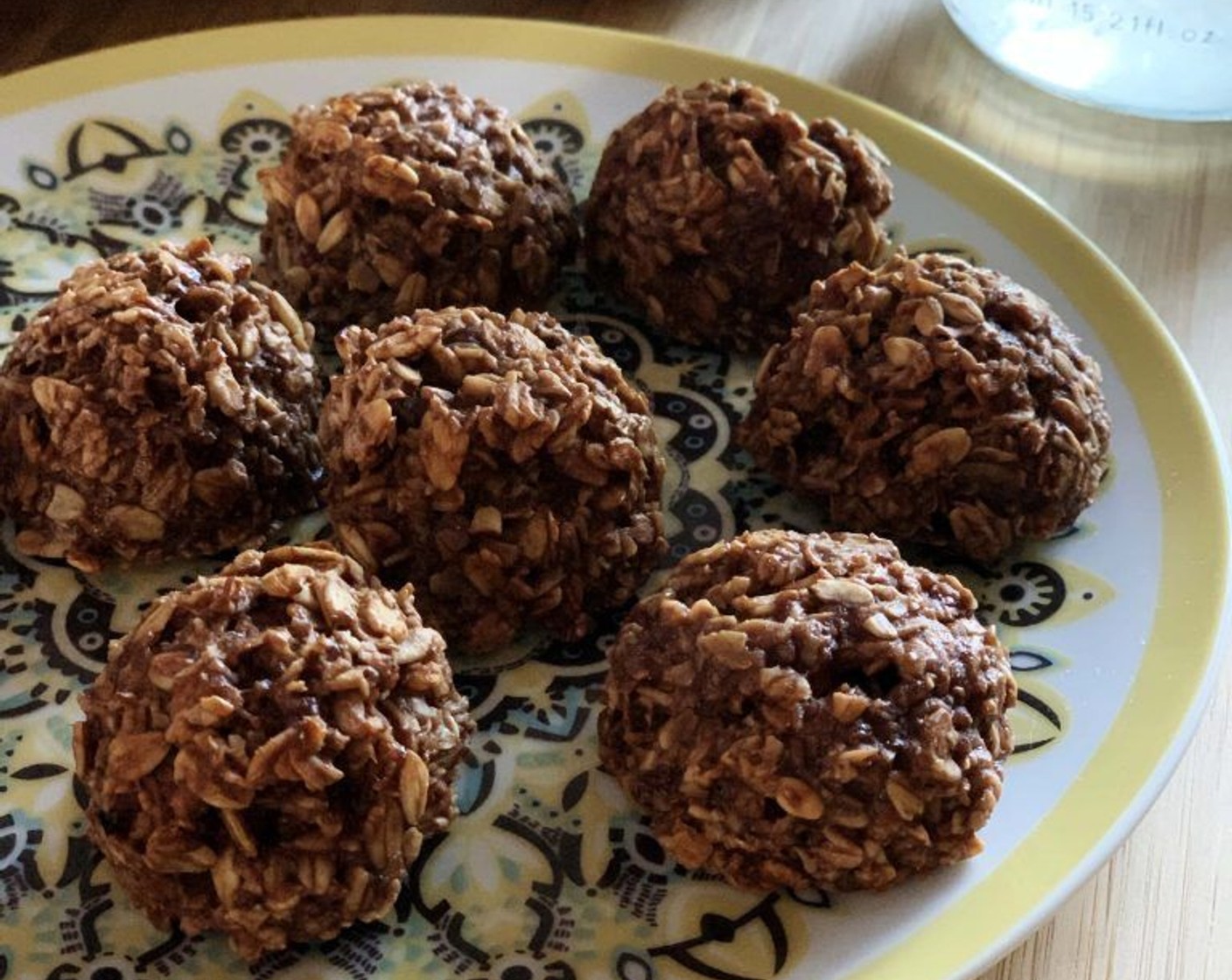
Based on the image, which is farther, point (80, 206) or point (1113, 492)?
point (80, 206)

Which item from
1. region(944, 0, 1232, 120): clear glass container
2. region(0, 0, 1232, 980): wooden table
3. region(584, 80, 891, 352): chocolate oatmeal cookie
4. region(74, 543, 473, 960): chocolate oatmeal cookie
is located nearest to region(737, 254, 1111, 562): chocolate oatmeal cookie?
region(584, 80, 891, 352): chocolate oatmeal cookie

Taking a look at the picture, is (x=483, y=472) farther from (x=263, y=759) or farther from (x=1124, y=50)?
(x=1124, y=50)

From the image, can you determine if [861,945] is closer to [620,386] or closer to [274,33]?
[620,386]

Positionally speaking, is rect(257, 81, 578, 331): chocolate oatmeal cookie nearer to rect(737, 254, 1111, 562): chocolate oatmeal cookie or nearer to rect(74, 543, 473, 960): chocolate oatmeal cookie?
rect(737, 254, 1111, 562): chocolate oatmeal cookie

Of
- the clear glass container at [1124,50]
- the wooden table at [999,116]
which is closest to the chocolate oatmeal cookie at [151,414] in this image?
the wooden table at [999,116]

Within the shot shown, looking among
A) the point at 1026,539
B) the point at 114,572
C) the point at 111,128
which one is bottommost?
the point at 114,572

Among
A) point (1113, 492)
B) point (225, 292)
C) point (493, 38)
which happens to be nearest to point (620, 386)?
point (225, 292)
